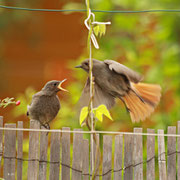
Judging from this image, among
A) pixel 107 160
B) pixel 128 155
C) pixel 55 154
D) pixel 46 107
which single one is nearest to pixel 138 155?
pixel 128 155

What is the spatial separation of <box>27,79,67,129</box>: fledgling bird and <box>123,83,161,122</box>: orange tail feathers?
38cm

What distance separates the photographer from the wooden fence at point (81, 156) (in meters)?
2.35

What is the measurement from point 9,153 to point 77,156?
37 cm

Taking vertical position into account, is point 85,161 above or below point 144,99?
below

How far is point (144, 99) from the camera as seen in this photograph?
7.73 ft

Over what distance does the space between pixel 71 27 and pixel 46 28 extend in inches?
17.6

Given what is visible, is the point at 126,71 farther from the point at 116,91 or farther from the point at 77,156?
the point at 77,156

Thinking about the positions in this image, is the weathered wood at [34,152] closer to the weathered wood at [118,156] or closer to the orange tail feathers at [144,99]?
the weathered wood at [118,156]

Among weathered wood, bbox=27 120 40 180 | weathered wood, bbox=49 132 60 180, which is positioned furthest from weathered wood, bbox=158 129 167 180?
weathered wood, bbox=27 120 40 180

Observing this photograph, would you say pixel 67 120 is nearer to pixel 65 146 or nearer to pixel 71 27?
pixel 65 146

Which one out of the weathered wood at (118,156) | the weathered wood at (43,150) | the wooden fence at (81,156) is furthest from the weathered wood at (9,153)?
the weathered wood at (118,156)

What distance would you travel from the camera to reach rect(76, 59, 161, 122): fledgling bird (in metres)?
2.25

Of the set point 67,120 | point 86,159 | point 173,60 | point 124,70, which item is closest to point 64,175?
point 86,159

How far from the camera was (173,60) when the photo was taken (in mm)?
4352
